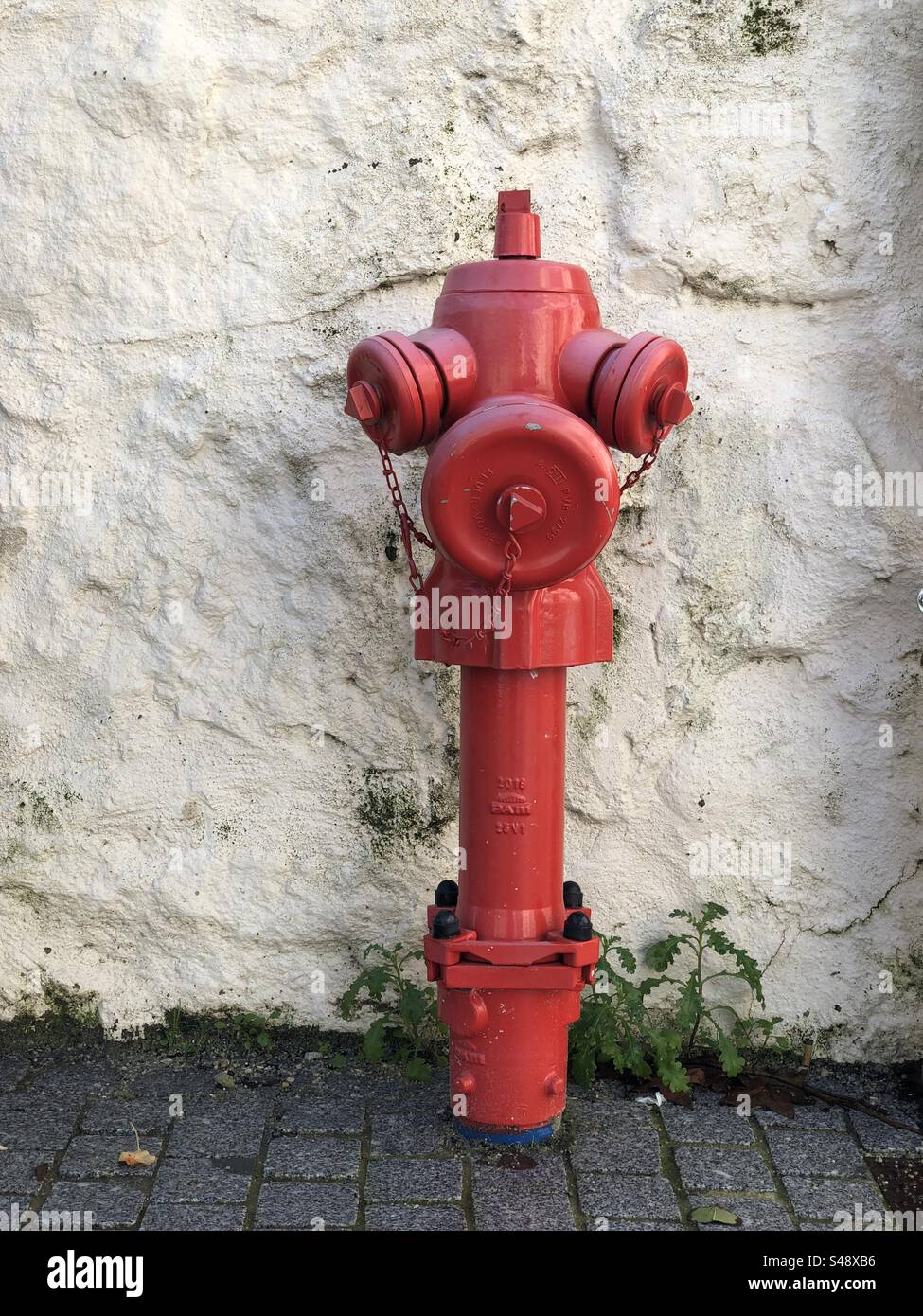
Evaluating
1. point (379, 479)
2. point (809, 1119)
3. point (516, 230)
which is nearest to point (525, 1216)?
point (809, 1119)

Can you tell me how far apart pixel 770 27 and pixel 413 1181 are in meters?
2.92

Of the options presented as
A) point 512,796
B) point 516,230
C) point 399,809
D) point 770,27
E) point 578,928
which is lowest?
point 578,928

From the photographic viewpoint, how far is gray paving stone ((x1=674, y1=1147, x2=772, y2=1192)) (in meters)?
3.12

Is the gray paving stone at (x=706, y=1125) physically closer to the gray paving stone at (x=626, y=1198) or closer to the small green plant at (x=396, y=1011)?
the gray paving stone at (x=626, y=1198)

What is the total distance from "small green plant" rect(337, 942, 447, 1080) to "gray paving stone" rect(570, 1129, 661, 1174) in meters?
0.49

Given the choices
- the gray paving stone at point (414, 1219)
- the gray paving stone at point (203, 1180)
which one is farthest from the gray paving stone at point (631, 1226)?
the gray paving stone at point (203, 1180)

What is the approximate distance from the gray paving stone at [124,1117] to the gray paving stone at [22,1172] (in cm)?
17

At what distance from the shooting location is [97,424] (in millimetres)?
3631

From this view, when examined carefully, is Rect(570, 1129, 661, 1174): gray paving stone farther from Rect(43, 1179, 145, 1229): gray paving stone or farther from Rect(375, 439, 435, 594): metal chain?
Rect(375, 439, 435, 594): metal chain

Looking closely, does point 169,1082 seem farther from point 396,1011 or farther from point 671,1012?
point 671,1012

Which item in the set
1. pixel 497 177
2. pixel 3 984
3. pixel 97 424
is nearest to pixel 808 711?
pixel 497 177

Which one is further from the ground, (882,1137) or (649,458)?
(649,458)

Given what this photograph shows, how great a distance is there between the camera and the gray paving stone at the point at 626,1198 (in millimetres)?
2996

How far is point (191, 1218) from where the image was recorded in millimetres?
2961
